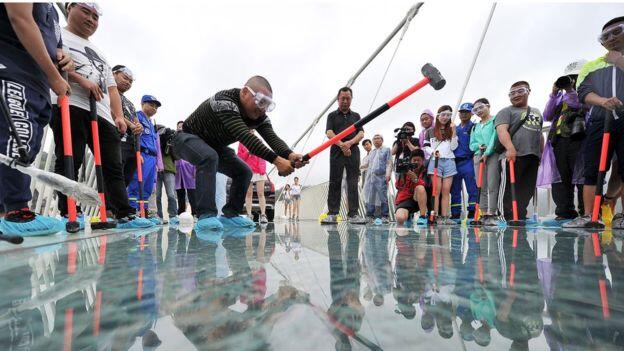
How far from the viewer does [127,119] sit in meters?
3.06

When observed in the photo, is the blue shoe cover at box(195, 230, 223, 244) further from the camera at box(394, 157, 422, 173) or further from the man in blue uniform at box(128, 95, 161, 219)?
the camera at box(394, 157, 422, 173)

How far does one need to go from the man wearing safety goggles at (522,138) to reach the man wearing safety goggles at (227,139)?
6.63ft

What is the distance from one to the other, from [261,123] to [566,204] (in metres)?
2.67

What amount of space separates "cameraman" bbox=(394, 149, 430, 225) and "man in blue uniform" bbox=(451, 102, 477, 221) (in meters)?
0.36

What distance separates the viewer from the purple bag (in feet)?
10.0

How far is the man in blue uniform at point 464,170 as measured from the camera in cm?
404

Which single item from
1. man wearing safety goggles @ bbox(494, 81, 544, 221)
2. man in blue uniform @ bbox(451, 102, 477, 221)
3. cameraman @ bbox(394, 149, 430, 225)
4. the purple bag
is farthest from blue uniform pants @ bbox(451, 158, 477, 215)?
the purple bag

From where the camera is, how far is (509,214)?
3414 millimetres

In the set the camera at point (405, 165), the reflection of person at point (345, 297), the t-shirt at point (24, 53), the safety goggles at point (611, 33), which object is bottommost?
the reflection of person at point (345, 297)

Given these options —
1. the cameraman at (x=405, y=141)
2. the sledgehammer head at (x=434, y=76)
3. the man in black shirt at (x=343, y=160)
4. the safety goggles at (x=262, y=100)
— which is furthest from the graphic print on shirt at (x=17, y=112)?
the cameraman at (x=405, y=141)

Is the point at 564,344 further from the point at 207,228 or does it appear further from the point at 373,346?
the point at 207,228

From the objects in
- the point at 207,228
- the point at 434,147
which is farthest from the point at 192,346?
the point at 434,147

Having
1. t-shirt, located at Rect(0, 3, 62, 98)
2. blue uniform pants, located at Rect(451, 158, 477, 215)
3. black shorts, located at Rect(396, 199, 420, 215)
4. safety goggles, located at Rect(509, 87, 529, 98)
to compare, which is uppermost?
safety goggles, located at Rect(509, 87, 529, 98)

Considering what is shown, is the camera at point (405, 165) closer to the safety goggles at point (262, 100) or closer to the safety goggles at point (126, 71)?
the safety goggles at point (262, 100)
